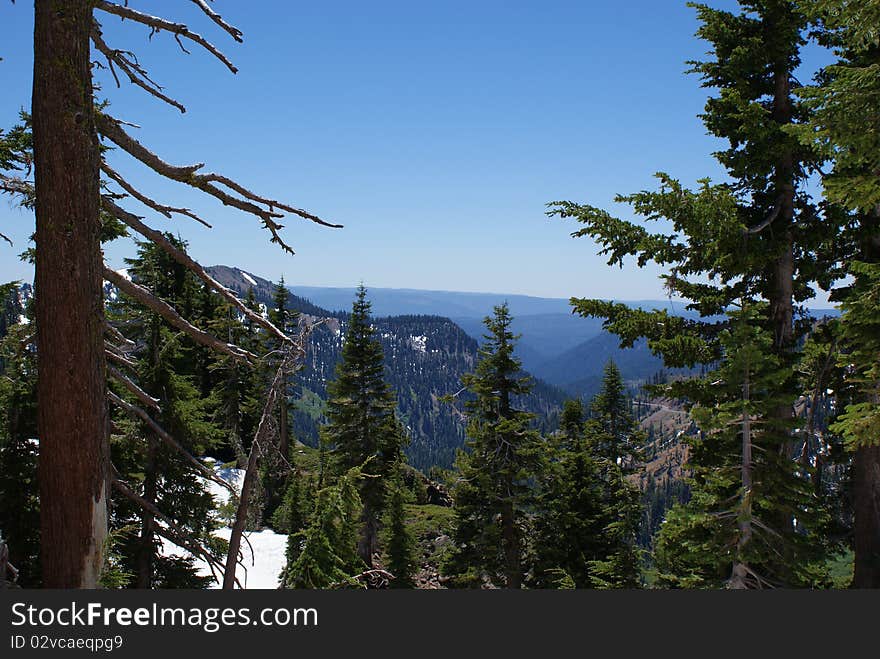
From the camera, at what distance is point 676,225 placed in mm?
9617

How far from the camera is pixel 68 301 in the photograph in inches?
179

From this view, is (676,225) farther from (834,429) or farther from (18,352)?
(18,352)

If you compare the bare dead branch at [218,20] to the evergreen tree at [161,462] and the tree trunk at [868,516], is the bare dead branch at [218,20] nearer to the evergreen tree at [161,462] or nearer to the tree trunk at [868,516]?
the evergreen tree at [161,462]

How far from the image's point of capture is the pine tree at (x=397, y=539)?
25.0m

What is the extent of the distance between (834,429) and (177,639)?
758cm

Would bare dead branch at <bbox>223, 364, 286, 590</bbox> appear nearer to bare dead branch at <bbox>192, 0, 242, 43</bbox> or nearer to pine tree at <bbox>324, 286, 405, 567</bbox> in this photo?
bare dead branch at <bbox>192, 0, 242, 43</bbox>

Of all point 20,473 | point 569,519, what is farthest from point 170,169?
point 569,519

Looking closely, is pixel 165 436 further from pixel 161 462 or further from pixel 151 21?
pixel 161 462

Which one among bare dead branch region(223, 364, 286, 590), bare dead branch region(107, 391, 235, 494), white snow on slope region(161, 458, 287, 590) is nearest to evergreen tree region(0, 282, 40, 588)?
bare dead branch region(107, 391, 235, 494)

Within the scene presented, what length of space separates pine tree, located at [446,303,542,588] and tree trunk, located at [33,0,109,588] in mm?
14601

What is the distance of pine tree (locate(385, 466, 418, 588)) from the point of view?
24984 millimetres

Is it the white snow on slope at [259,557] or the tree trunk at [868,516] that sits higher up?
the tree trunk at [868,516]

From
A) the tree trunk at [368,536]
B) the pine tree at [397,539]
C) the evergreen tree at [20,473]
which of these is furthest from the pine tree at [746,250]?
the tree trunk at [368,536]

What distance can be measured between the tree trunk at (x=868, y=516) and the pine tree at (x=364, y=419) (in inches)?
701
